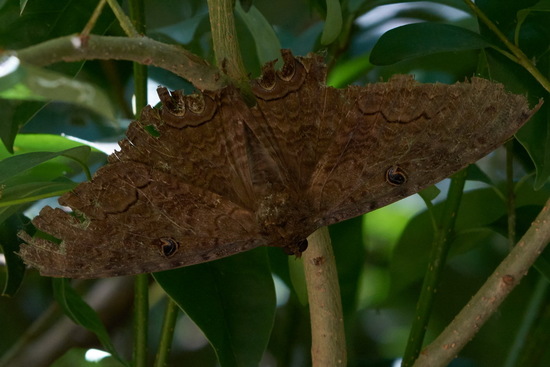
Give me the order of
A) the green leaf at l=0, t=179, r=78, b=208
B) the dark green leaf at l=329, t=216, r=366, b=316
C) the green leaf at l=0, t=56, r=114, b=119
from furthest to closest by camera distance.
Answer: the dark green leaf at l=329, t=216, r=366, b=316, the green leaf at l=0, t=179, r=78, b=208, the green leaf at l=0, t=56, r=114, b=119

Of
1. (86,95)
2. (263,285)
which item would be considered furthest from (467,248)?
(86,95)

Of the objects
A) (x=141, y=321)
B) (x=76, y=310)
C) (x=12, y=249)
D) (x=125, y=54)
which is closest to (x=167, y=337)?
(x=141, y=321)

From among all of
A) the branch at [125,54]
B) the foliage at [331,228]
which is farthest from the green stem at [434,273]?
the branch at [125,54]

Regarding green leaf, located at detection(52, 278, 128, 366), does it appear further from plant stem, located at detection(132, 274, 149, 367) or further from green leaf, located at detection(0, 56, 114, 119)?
green leaf, located at detection(0, 56, 114, 119)

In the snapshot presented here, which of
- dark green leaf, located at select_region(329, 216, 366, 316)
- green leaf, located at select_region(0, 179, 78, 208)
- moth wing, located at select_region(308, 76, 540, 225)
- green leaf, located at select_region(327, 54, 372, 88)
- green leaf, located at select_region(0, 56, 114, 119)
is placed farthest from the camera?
green leaf, located at select_region(327, 54, 372, 88)

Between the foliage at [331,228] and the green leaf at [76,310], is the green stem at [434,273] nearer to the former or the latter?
the foliage at [331,228]

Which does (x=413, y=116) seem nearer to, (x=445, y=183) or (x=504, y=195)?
(x=504, y=195)

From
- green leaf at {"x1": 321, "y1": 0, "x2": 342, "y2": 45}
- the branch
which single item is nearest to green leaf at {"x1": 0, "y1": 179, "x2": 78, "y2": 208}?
the branch

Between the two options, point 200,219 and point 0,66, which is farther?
point 200,219
